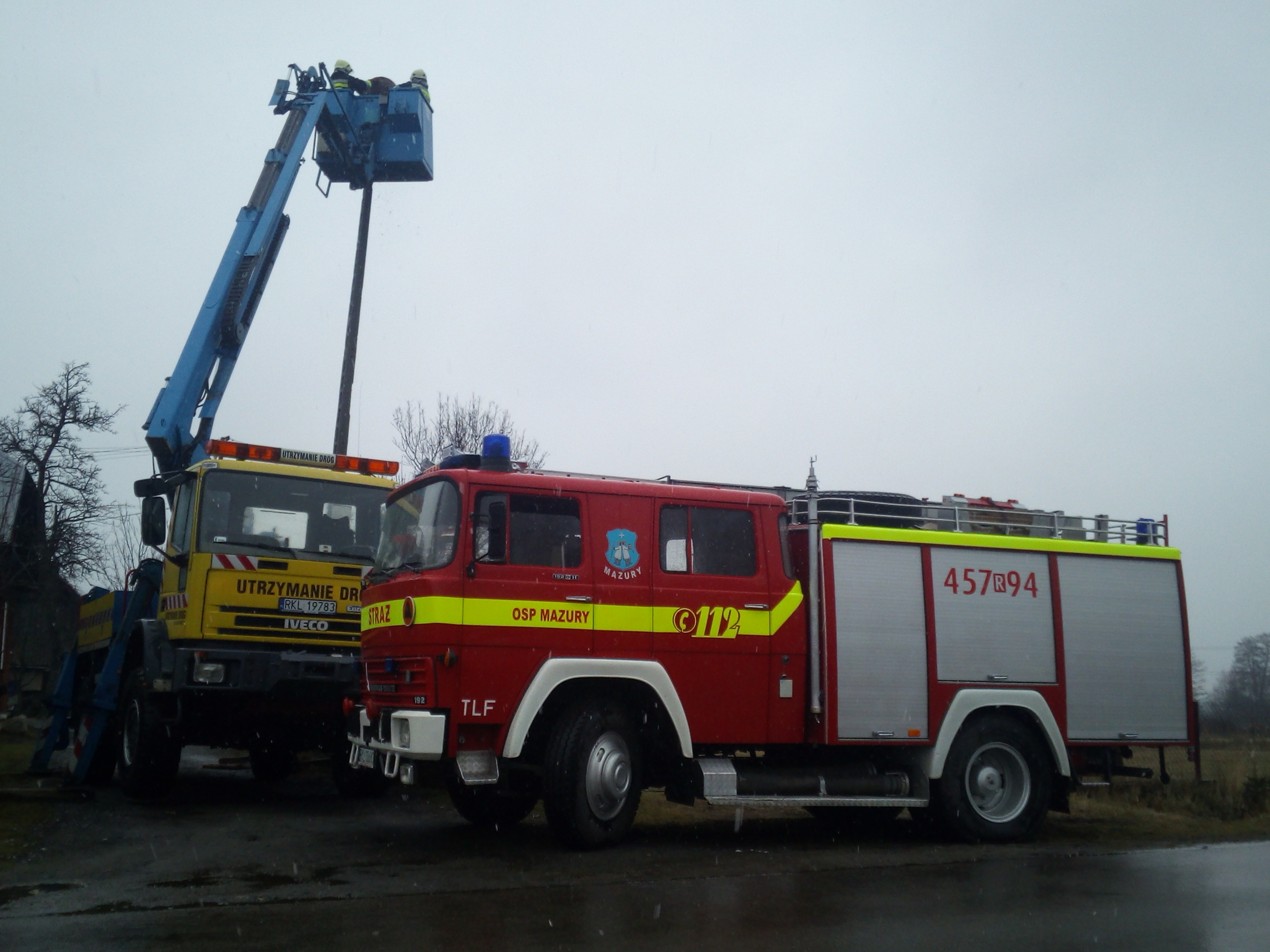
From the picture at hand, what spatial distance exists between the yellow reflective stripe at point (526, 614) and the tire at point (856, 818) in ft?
11.6

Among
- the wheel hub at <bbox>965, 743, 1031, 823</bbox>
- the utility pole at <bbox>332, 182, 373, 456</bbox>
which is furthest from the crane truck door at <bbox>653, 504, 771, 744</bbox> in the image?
the utility pole at <bbox>332, 182, 373, 456</bbox>

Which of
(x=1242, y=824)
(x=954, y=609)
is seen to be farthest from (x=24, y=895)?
(x=1242, y=824)

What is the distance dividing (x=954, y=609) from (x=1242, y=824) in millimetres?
4917

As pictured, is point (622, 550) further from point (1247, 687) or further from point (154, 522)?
point (1247, 687)

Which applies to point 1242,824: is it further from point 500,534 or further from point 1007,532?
point 500,534

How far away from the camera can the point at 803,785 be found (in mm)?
8414

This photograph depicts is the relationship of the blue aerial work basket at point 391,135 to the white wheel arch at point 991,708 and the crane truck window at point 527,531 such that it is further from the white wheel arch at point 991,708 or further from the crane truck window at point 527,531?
the white wheel arch at point 991,708

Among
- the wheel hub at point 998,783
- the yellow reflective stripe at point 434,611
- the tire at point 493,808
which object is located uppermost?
the yellow reflective stripe at point 434,611

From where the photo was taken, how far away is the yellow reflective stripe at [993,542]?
8883mm

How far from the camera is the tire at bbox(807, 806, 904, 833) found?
9.83m

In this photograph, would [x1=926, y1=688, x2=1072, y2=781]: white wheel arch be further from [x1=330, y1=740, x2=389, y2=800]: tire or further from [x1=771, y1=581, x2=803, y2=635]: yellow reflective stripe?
[x1=330, y1=740, x2=389, y2=800]: tire

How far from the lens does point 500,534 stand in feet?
25.3

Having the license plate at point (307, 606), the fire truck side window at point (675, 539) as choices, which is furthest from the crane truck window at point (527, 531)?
the license plate at point (307, 606)

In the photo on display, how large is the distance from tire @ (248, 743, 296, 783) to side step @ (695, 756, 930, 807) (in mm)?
6497
